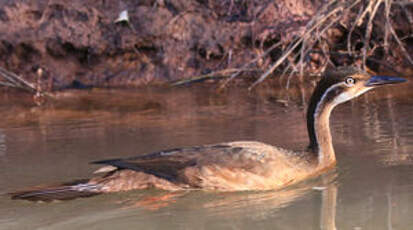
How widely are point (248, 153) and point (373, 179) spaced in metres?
1.09

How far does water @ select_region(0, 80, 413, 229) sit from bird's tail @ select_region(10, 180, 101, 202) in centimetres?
8

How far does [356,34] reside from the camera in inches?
456

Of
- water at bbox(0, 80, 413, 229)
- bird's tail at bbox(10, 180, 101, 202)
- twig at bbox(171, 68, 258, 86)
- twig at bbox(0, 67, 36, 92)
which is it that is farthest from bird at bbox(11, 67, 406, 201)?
twig at bbox(171, 68, 258, 86)

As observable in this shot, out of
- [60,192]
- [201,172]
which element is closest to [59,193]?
[60,192]

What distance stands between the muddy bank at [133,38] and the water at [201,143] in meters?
1.12

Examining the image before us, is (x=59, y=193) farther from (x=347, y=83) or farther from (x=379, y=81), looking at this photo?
(x=379, y=81)

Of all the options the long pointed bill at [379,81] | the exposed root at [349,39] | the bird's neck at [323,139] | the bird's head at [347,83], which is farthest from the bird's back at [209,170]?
the exposed root at [349,39]

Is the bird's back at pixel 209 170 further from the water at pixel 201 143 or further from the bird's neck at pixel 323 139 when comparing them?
the bird's neck at pixel 323 139

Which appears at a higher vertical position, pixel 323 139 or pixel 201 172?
pixel 323 139

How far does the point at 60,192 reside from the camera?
596 cm

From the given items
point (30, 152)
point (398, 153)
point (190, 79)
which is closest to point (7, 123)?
point (30, 152)

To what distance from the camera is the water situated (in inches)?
211

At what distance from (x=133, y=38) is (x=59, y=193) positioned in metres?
6.57

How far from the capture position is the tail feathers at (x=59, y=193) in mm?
5816
